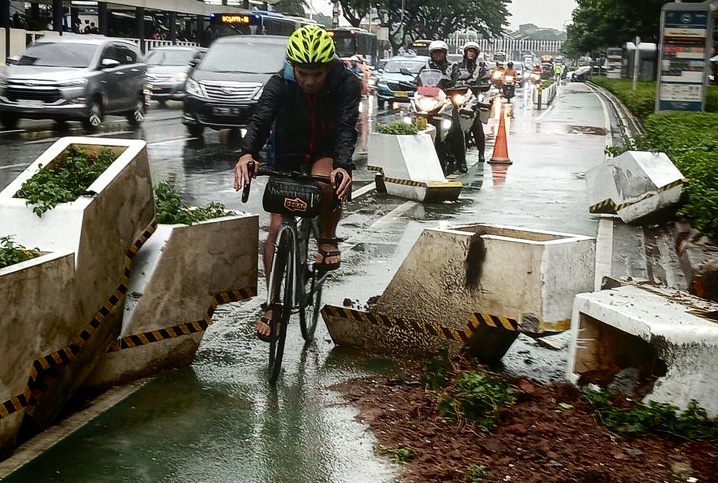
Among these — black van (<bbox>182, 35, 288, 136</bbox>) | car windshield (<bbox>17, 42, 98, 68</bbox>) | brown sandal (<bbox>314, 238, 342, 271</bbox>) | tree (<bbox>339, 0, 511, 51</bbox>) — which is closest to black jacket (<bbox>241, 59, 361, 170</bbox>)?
brown sandal (<bbox>314, 238, 342, 271</bbox>)

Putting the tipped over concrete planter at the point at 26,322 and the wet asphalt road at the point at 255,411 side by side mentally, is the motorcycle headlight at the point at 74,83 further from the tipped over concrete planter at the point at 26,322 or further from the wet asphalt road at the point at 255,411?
the tipped over concrete planter at the point at 26,322

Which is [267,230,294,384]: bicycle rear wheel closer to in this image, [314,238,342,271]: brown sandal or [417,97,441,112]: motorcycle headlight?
[314,238,342,271]: brown sandal

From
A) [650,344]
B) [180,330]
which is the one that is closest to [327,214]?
[180,330]

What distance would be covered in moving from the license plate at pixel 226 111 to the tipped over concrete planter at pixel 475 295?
1375 cm

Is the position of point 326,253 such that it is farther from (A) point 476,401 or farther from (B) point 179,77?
(B) point 179,77

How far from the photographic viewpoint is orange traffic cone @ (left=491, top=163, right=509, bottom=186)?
608 inches

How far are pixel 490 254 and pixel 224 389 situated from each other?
5.43 ft

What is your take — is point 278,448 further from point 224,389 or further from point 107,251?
point 107,251

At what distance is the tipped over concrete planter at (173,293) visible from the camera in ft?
18.6

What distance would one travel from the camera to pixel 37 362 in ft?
15.5

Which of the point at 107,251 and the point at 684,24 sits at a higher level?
the point at 684,24

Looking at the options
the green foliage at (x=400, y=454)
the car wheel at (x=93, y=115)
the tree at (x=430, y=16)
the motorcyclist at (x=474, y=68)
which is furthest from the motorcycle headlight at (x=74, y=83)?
the tree at (x=430, y=16)

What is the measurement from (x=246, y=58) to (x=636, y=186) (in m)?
11.6

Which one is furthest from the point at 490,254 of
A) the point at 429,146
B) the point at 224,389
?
the point at 429,146
